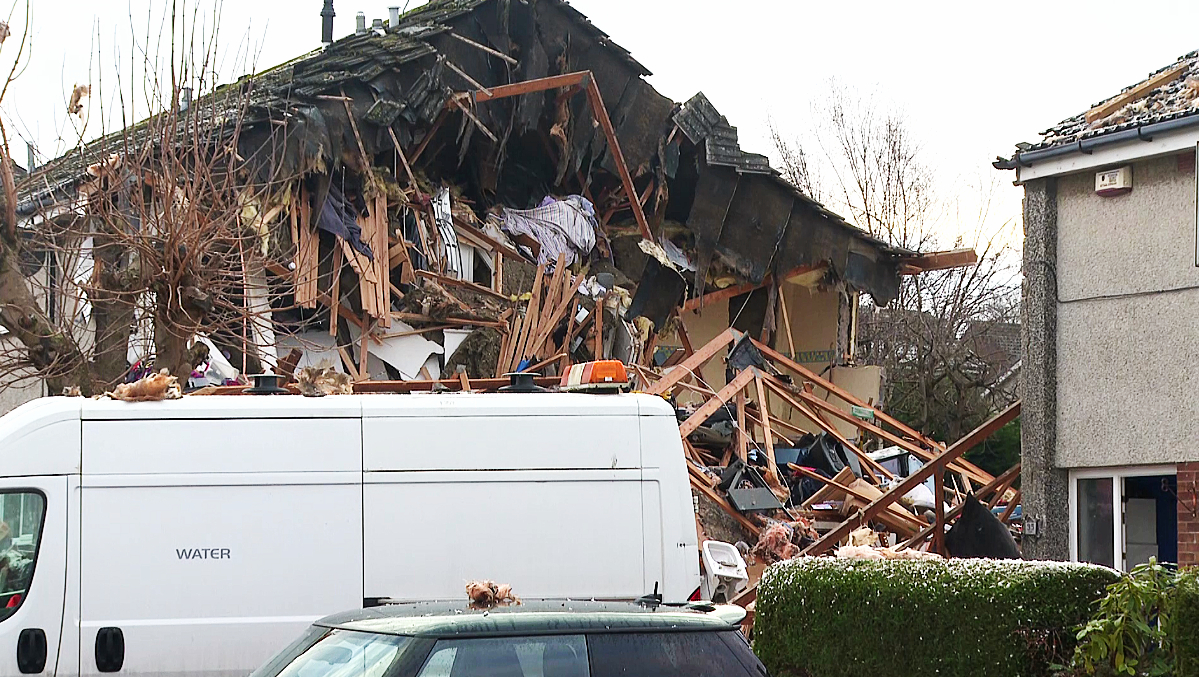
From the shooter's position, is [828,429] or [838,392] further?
[838,392]

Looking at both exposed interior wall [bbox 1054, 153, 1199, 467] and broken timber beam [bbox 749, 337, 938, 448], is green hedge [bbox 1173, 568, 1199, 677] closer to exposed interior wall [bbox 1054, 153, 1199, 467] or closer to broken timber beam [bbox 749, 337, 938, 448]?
exposed interior wall [bbox 1054, 153, 1199, 467]

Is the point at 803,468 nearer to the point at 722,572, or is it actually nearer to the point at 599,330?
the point at 599,330

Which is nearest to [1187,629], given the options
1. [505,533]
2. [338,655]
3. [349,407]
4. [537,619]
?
[537,619]

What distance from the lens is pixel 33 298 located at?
10.2m

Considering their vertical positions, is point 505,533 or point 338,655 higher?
point 505,533

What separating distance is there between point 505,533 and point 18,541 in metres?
2.64

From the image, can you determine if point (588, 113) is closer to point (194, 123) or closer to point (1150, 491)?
point (194, 123)

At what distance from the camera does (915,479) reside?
13.6 m

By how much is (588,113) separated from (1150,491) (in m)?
9.99

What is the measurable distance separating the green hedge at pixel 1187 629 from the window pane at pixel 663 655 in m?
2.25

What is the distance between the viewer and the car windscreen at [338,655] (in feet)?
15.4

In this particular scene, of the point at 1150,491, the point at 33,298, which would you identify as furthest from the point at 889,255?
the point at 33,298

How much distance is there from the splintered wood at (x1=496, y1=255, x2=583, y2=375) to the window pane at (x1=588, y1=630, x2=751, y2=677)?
1145 cm

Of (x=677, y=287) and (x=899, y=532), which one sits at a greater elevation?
(x=677, y=287)
